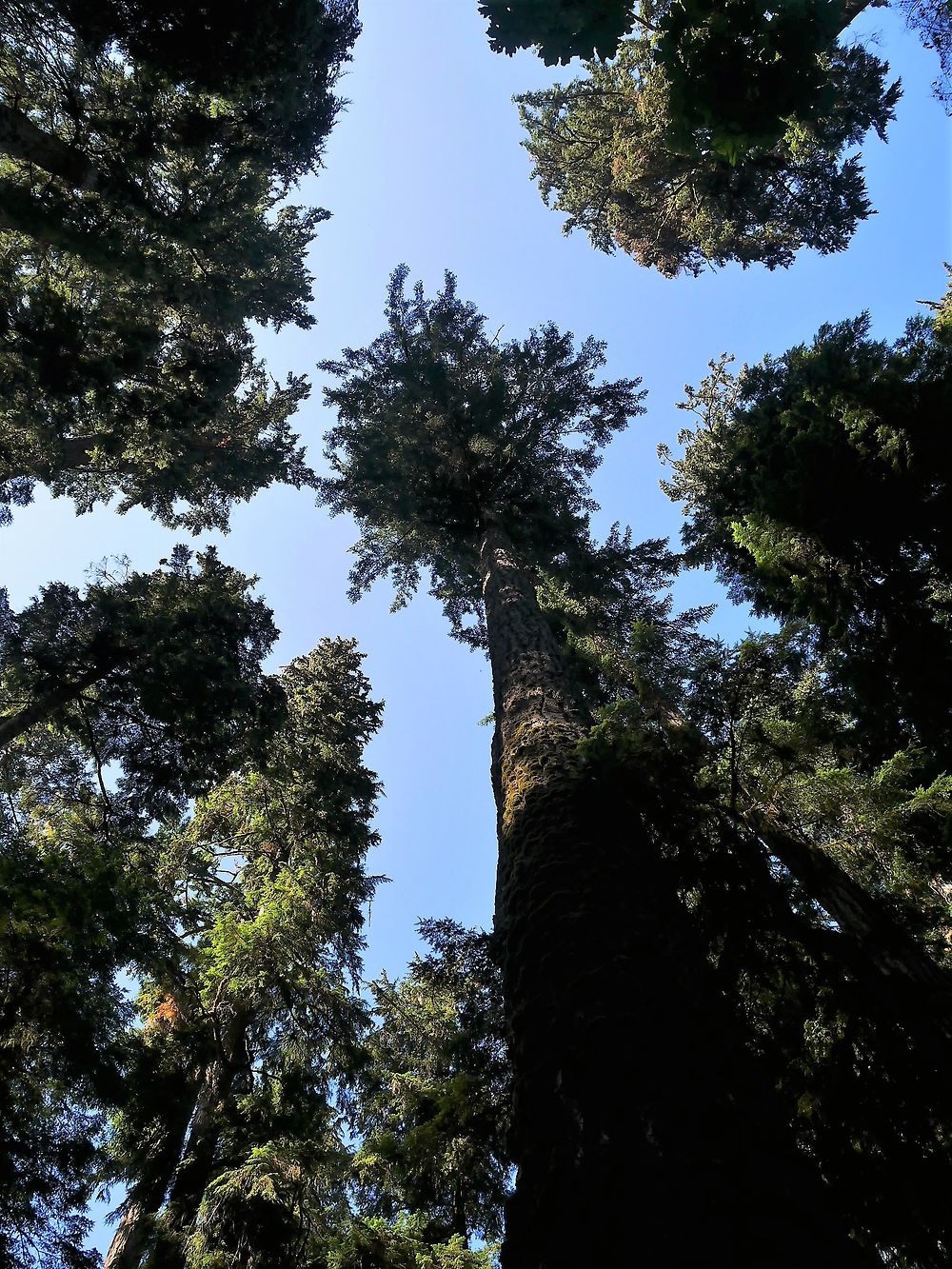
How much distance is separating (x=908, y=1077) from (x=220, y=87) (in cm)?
1292

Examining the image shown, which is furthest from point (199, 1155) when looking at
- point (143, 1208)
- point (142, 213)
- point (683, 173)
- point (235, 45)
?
point (683, 173)

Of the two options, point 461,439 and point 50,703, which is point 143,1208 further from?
point 461,439

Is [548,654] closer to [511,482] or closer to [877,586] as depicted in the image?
[877,586]

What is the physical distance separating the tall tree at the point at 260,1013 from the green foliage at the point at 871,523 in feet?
24.3

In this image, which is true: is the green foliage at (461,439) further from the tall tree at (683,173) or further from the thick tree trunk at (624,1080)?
the thick tree trunk at (624,1080)

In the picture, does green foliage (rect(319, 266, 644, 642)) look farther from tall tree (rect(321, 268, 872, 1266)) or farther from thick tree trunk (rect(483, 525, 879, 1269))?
thick tree trunk (rect(483, 525, 879, 1269))

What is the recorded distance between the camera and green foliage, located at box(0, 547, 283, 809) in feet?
31.6

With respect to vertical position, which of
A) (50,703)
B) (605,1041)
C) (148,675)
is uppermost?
(148,675)

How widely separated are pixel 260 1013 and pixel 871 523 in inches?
391

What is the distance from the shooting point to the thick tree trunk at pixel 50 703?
897cm

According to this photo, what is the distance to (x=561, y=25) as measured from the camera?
4.44m

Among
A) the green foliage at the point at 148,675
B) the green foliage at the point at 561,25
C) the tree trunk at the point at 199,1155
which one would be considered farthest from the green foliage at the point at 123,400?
the tree trunk at the point at 199,1155

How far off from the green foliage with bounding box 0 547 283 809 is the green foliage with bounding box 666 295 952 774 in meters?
7.72

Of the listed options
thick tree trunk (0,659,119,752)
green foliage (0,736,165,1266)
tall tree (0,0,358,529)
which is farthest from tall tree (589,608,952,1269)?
tall tree (0,0,358,529)
